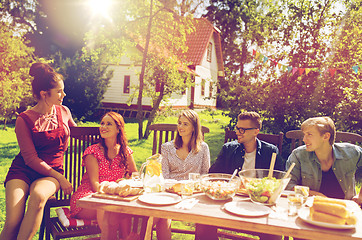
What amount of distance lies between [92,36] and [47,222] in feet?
34.8

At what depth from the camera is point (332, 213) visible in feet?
5.88

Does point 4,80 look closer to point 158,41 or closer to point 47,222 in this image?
point 158,41

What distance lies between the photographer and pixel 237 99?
7.84 m

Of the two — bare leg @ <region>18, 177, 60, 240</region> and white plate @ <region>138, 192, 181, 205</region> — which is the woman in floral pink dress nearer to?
bare leg @ <region>18, 177, 60, 240</region>

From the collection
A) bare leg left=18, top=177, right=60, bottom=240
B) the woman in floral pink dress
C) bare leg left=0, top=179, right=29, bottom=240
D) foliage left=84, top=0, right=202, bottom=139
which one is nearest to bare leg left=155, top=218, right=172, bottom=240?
the woman in floral pink dress

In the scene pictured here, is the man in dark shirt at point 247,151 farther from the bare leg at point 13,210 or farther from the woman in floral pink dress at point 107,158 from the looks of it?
the bare leg at point 13,210

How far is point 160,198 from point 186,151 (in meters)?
1.40

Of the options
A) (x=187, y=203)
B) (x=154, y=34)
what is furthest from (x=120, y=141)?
(x=154, y=34)

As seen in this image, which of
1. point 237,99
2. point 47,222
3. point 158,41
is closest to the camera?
point 47,222

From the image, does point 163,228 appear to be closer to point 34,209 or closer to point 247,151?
point 34,209

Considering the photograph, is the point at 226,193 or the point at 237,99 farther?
the point at 237,99

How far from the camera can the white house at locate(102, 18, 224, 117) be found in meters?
18.8

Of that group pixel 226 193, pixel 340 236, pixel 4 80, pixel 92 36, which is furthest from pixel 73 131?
pixel 92 36

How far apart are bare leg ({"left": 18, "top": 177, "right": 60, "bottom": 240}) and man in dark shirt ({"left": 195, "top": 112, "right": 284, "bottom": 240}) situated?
1.76 meters
